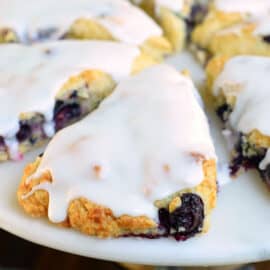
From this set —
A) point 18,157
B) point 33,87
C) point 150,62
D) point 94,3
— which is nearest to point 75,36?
point 94,3

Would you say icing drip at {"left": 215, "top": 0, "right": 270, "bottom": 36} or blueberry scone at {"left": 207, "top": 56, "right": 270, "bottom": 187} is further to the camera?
icing drip at {"left": 215, "top": 0, "right": 270, "bottom": 36}

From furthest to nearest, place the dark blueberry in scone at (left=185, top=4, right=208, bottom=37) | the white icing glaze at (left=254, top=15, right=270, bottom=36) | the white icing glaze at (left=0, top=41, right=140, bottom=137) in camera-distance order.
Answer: the dark blueberry in scone at (left=185, top=4, right=208, bottom=37), the white icing glaze at (left=254, top=15, right=270, bottom=36), the white icing glaze at (left=0, top=41, right=140, bottom=137)

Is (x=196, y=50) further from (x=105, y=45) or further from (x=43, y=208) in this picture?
(x=43, y=208)

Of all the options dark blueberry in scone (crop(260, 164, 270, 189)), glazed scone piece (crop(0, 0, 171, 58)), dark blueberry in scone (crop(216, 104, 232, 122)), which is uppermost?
glazed scone piece (crop(0, 0, 171, 58))

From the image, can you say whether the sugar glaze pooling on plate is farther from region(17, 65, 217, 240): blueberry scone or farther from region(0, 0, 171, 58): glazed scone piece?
region(0, 0, 171, 58): glazed scone piece

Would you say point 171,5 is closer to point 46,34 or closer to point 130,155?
point 46,34

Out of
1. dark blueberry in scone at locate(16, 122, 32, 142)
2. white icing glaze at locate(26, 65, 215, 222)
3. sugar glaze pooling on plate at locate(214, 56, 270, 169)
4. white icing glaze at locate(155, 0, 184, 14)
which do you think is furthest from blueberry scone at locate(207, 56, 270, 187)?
dark blueberry in scone at locate(16, 122, 32, 142)

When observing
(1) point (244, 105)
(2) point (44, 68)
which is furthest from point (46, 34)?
(1) point (244, 105)
